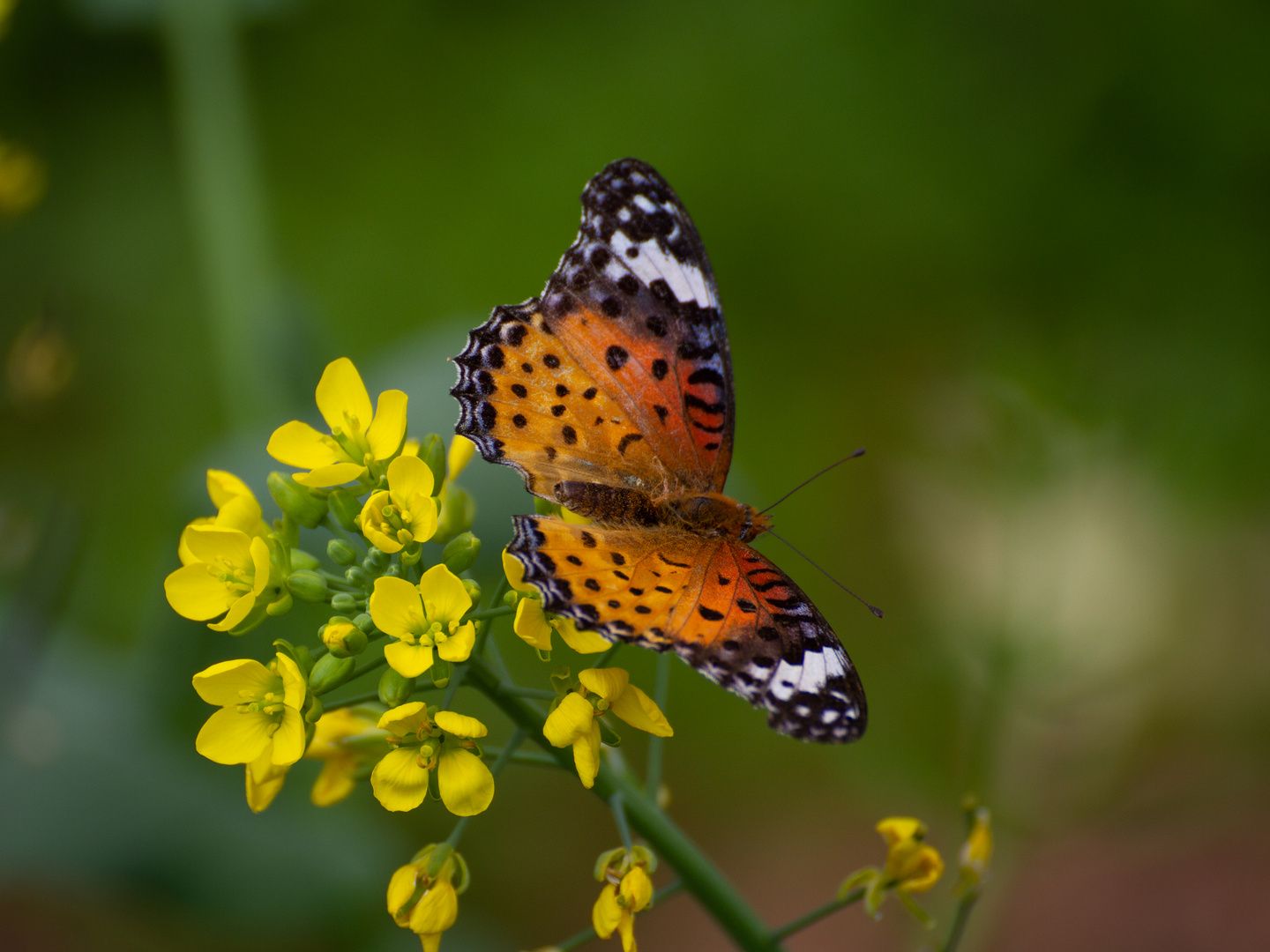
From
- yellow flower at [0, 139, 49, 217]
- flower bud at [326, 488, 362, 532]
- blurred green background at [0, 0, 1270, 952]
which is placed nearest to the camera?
flower bud at [326, 488, 362, 532]

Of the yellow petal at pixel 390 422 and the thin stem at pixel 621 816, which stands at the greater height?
the yellow petal at pixel 390 422

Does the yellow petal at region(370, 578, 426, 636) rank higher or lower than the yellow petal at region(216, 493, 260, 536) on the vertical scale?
lower

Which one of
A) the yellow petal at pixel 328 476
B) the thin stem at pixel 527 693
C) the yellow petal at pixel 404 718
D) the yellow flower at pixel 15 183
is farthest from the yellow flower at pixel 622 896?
the yellow flower at pixel 15 183

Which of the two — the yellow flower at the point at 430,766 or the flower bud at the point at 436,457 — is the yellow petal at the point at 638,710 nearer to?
the yellow flower at the point at 430,766

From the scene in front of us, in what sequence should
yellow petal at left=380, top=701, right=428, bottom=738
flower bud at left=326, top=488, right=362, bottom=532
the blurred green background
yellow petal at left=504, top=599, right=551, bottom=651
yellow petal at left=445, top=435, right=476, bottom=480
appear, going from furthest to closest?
the blurred green background
yellow petal at left=445, top=435, right=476, bottom=480
flower bud at left=326, top=488, right=362, bottom=532
yellow petal at left=504, top=599, right=551, bottom=651
yellow petal at left=380, top=701, right=428, bottom=738

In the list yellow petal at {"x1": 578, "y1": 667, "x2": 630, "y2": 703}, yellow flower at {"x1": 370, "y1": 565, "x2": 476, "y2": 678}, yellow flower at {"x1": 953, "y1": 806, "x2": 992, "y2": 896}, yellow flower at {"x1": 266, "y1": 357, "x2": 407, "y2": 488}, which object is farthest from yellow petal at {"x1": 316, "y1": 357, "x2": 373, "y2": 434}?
yellow flower at {"x1": 953, "y1": 806, "x2": 992, "y2": 896}

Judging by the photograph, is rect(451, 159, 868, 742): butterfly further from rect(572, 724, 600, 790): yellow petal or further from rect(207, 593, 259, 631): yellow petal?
rect(207, 593, 259, 631): yellow petal

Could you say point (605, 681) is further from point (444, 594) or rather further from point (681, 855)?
point (681, 855)
